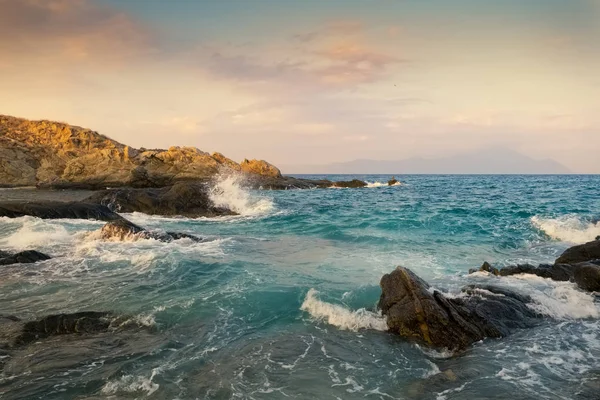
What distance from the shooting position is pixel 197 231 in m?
22.8

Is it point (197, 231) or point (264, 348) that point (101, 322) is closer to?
point (264, 348)

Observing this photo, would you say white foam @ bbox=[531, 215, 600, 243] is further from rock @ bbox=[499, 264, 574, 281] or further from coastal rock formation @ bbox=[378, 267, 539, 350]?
coastal rock formation @ bbox=[378, 267, 539, 350]

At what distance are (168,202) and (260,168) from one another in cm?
5374

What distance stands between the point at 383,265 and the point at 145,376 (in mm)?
10283

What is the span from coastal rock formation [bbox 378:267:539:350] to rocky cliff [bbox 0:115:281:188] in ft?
186

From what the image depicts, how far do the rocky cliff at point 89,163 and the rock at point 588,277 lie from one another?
5679 centimetres

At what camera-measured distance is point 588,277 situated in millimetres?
11047

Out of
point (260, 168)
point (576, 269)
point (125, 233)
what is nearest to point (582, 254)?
point (576, 269)

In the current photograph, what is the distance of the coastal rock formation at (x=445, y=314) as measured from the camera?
7.95 m

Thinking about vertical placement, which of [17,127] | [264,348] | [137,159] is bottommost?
[264,348]

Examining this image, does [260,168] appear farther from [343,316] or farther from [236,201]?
[343,316]

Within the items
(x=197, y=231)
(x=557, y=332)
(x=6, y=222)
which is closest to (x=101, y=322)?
(x=557, y=332)

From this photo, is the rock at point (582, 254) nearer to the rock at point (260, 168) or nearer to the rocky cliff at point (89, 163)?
the rocky cliff at point (89, 163)

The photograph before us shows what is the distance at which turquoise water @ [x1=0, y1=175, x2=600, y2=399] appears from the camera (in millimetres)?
6242
